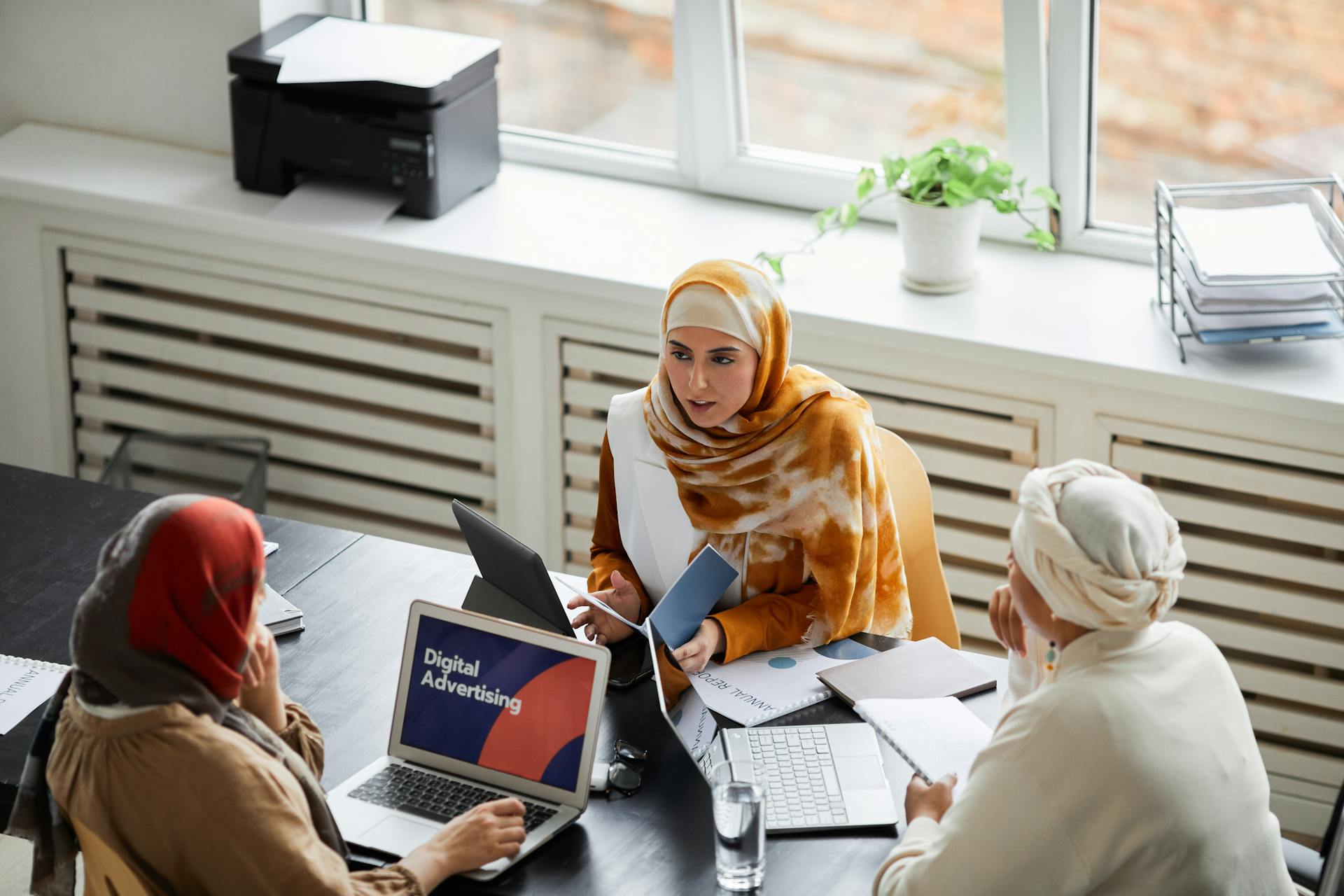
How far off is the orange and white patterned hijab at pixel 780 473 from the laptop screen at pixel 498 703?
20.1 inches

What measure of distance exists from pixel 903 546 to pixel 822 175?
1.23 metres

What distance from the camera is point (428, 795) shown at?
1.93 m

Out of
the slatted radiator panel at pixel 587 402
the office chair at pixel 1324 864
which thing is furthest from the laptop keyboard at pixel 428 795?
the slatted radiator panel at pixel 587 402

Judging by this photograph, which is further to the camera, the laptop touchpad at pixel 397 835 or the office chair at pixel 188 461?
the office chair at pixel 188 461

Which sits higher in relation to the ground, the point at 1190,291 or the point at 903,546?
the point at 1190,291

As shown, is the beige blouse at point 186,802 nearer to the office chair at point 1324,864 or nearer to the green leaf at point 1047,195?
the office chair at point 1324,864

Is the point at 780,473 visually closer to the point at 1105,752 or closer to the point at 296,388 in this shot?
the point at 1105,752

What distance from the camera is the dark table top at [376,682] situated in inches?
71.9

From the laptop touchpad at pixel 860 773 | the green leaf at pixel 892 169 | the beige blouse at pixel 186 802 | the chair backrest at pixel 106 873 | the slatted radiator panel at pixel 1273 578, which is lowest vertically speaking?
the slatted radiator panel at pixel 1273 578

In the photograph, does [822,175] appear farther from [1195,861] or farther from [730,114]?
[1195,861]

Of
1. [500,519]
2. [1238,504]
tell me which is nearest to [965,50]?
[1238,504]

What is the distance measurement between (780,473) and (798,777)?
52 cm

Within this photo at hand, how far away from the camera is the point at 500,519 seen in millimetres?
3584

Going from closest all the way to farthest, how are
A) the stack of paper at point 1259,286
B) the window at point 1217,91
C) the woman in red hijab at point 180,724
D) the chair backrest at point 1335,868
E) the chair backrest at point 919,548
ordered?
the woman in red hijab at point 180,724, the chair backrest at point 1335,868, the chair backrest at point 919,548, the stack of paper at point 1259,286, the window at point 1217,91
